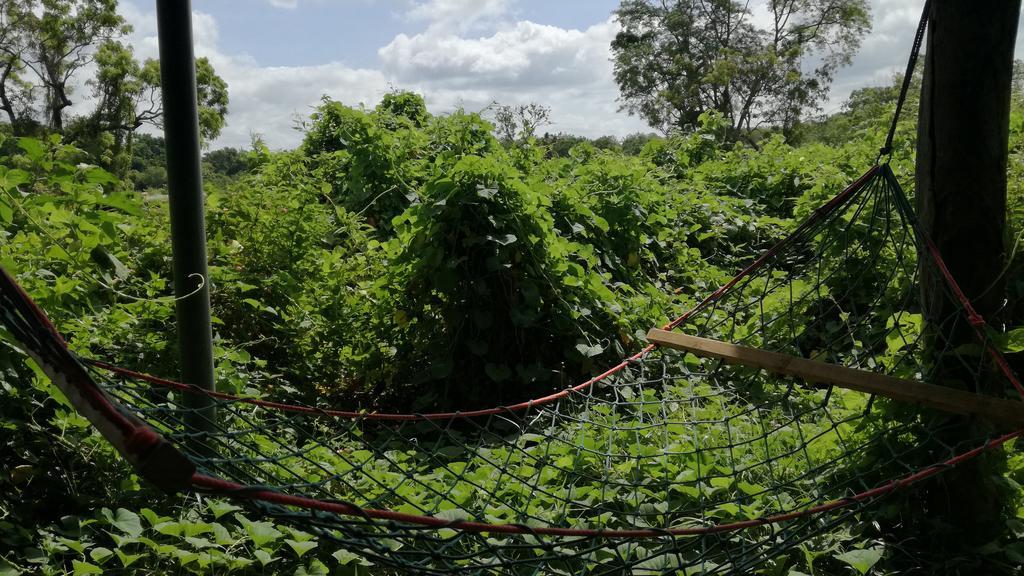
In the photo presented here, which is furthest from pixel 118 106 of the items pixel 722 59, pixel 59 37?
pixel 722 59

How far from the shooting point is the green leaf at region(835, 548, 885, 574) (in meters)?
1.75

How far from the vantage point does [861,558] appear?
1.79 metres

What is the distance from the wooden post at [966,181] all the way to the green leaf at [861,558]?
20cm

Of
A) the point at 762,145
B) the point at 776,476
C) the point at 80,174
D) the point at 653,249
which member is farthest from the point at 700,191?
the point at 80,174

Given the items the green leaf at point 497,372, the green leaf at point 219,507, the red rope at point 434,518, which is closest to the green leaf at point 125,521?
the green leaf at point 219,507

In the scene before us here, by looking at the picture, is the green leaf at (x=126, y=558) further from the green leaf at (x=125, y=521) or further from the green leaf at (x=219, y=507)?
the green leaf at (x=219, y=507)

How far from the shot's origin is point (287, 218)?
3.37 meters

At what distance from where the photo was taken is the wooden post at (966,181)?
1842mm

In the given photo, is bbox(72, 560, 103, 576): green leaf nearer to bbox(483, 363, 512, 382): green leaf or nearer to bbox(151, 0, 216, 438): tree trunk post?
bbox(151, 0, 216, 438): tree trunk post

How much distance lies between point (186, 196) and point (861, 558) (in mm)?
1835

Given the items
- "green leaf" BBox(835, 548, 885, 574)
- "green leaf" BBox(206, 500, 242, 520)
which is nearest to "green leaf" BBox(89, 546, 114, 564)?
"green leaf" BBox(206, 500, 242, 520)

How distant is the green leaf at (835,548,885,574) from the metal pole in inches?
59.7

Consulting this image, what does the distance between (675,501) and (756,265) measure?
0.77 metres

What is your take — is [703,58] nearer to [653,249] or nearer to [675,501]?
[653,249]
